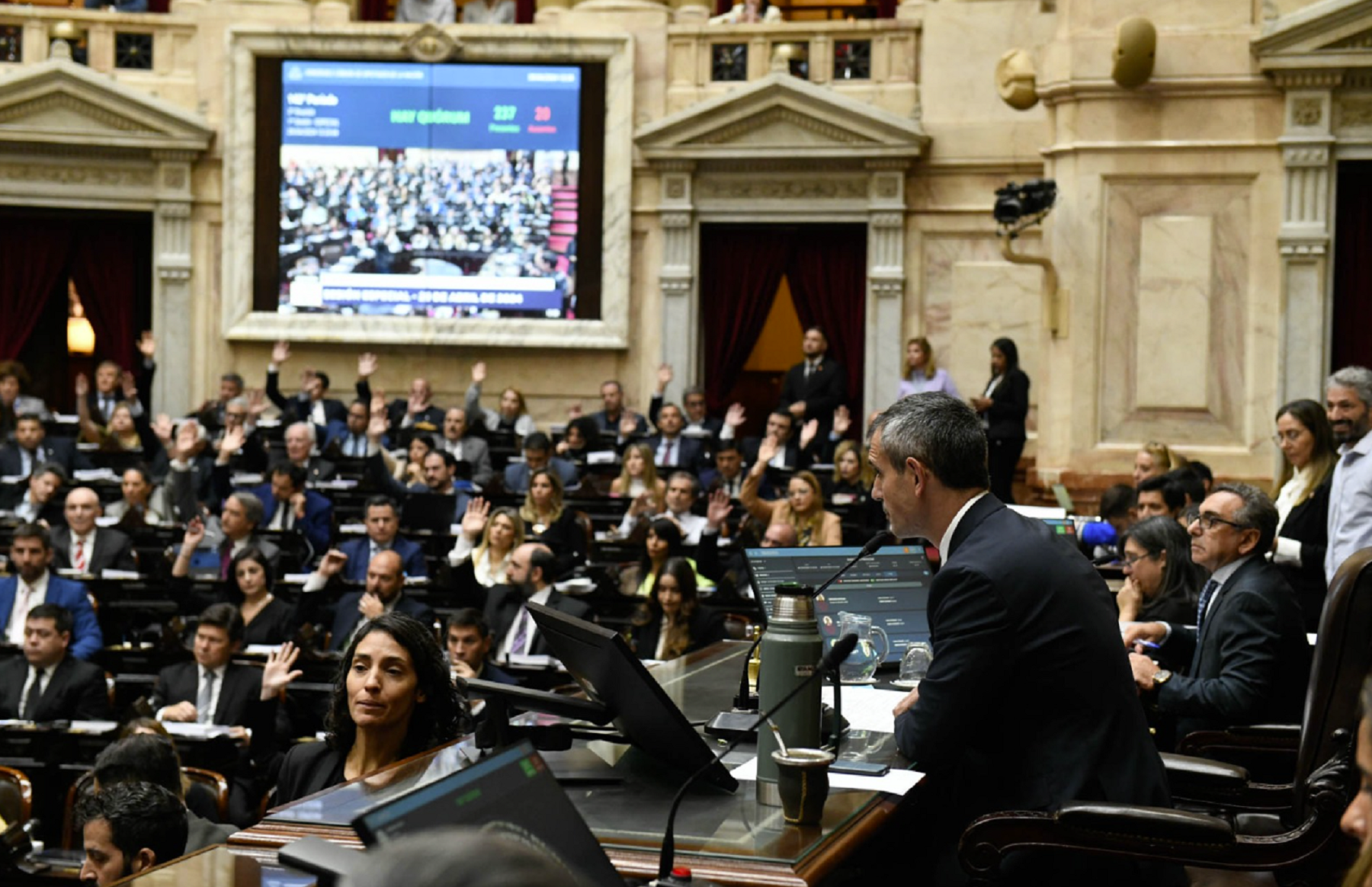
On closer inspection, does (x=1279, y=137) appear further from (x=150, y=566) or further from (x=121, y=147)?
(x=121, y=147)

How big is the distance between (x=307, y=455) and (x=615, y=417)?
2619 mm

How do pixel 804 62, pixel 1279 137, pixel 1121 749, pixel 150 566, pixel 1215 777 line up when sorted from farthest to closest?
1. pixel 804 62
2. pixel 1279 137
3. pixel 150 566
4. pixel 1215 777
5. pixel 1121 749

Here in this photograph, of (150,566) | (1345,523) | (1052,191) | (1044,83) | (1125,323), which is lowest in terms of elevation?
→ (150,566)

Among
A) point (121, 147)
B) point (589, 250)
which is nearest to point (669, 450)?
point (589, 250)

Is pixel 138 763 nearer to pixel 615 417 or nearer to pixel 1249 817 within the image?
pixel 1249 817

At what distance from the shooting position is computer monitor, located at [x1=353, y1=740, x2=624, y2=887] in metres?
1.77

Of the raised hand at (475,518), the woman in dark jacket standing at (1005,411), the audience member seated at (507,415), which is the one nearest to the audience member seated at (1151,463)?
the woman in dark jacket standing at (1005,411)

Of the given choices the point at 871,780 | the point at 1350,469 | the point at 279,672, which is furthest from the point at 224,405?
the point at 871,780

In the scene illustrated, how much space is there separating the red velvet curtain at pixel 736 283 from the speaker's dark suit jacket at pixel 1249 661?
10.4 m

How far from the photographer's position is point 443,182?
14.4 m

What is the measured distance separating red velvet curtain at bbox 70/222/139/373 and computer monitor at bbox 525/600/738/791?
1352 centimetres

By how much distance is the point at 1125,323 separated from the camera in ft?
35.5

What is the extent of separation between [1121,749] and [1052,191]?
326 inches

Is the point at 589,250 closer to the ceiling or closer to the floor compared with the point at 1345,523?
closer to the ceiling
